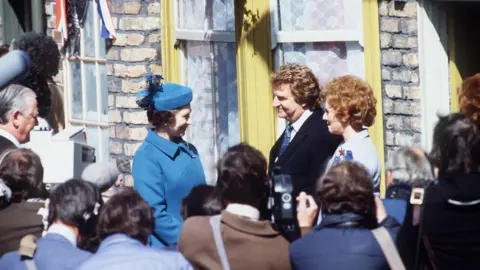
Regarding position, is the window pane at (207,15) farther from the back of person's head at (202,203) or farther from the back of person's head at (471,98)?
the back of person's head at (202,203)

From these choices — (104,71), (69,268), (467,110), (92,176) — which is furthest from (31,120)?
(104,71)

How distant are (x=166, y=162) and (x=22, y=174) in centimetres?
91

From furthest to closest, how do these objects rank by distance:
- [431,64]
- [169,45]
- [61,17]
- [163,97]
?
[61,17], [169,45], [431,64], [163,97]

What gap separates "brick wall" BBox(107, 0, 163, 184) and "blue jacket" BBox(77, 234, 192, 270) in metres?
4.31

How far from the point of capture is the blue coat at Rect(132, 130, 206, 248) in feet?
23.7

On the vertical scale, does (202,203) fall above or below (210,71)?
below

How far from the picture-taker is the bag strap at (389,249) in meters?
5.73

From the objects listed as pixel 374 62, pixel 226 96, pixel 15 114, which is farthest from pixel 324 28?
pixel 15 114

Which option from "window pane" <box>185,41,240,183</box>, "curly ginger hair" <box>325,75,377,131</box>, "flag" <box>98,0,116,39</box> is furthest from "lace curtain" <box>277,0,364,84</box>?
"flag" <box>98,0,116,39</box>

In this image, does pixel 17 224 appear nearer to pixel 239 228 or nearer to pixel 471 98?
pixel 239 228

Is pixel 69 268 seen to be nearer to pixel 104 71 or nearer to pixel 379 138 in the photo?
pixel 379 138

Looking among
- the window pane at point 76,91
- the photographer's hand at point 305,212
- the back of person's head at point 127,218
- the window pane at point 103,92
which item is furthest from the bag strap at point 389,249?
the window pane at point 76,91

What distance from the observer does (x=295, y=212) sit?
6.05 m

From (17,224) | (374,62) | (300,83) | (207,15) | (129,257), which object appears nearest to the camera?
(129,257)
